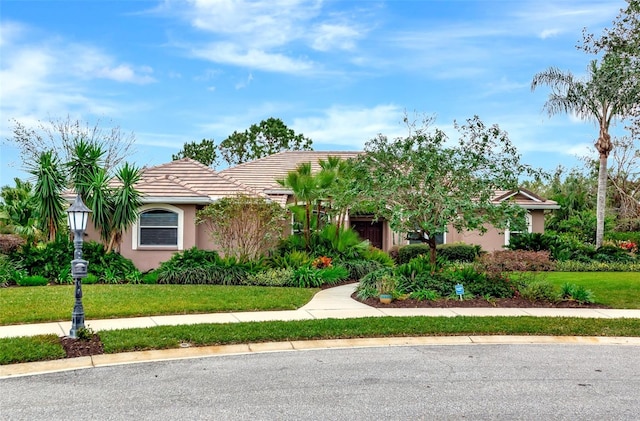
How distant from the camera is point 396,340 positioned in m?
9.23

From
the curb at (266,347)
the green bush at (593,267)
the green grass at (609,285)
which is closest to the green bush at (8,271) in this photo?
the curb at (266,347)

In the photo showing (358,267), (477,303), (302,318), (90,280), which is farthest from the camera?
(358,267)

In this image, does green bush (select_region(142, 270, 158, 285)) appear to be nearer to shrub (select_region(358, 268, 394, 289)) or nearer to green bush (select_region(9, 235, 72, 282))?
green bush (select_region(9, 235, 72, 282))

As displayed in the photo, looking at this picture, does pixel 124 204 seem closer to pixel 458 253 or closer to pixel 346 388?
pixel 346 388

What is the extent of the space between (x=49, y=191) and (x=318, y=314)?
10.5 m

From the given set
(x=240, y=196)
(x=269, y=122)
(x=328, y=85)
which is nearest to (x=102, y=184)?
(x=240, y=196)

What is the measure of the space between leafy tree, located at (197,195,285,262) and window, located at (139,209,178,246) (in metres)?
1.40

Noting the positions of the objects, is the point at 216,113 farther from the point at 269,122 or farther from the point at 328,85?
the point at 269,122

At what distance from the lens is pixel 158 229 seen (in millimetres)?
18438

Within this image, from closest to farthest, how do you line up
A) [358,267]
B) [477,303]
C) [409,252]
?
1. [477,303]
2. [358,267]
3. [409,252]

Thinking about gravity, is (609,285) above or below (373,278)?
below

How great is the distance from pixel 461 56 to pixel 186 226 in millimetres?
10049

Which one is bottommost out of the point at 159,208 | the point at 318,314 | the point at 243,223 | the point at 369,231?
the point at 318,314

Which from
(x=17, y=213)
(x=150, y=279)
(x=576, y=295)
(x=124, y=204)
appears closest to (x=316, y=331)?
(x=576, y=295)
